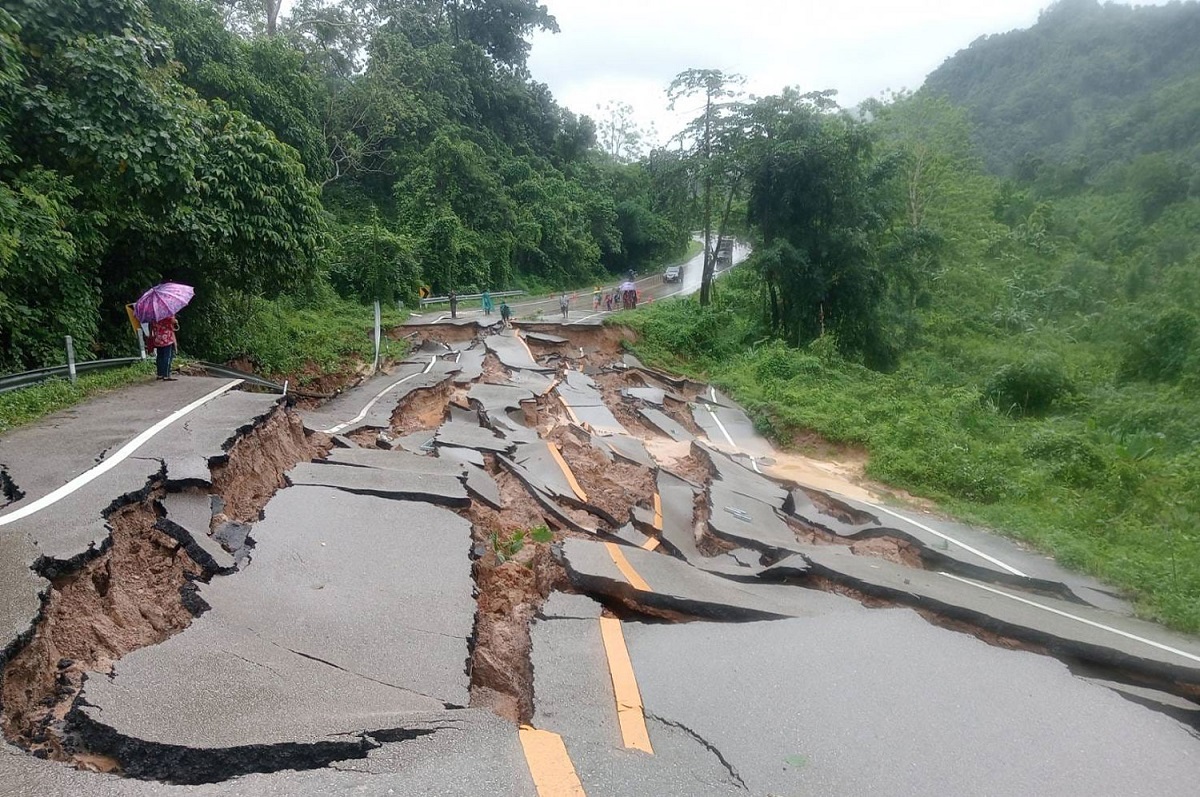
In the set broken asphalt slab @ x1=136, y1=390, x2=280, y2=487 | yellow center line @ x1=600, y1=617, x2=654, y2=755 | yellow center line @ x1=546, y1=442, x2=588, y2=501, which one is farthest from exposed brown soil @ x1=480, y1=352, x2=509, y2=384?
yellow center line @ x1=600, y1=617, x2=654, y2=755

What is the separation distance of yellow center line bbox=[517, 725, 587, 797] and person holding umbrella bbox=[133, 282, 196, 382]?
8.93 meters

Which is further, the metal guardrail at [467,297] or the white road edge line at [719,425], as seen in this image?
the metal guardrail at [467,297]

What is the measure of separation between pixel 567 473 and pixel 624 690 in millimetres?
5899

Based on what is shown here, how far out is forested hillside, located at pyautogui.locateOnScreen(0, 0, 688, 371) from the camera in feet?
30.1

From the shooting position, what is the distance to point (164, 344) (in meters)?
9.66

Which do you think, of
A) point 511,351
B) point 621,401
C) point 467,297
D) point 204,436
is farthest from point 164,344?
point 467,297

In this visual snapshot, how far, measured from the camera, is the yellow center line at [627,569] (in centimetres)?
495

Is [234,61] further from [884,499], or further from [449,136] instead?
[884,499]

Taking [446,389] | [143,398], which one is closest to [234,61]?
[446,389]

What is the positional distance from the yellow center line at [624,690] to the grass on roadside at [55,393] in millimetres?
6540

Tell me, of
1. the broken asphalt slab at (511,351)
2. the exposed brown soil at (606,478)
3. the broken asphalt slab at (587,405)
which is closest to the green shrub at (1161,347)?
the broken asphalt slab at (587,405)

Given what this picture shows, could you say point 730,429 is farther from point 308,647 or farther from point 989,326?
point 989,326

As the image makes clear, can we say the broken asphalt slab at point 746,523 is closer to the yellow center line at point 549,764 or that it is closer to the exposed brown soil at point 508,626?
the exposed brown soil at point 508,626

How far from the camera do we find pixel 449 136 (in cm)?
3778
